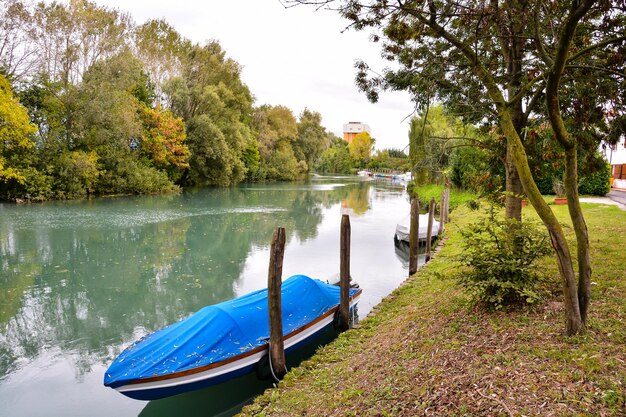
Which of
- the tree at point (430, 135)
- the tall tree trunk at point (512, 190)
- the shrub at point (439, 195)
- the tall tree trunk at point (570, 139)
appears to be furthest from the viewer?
the shrub at point (439, 195)

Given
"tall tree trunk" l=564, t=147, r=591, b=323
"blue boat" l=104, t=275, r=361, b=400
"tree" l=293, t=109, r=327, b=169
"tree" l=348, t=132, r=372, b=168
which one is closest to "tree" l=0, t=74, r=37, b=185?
"blue boat" l=104, t=275, r=361, b=400

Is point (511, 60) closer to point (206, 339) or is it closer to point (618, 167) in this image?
point (206, 339)

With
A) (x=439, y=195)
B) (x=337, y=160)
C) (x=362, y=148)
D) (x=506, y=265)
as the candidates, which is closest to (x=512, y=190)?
(x=506, y=265)

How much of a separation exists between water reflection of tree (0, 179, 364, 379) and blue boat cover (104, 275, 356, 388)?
8.63 ft

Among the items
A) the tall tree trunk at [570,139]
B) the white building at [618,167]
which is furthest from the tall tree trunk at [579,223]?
the white building at [618,167]

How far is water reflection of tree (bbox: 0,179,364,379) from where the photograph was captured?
1033 cm

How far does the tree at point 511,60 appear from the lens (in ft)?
16.3

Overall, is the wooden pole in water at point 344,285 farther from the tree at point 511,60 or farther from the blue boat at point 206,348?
the tree at point 511,60

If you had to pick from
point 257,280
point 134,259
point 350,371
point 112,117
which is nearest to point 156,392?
point 350,371

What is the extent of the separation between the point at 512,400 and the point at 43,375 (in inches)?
333

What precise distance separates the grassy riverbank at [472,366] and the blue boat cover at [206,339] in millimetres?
988

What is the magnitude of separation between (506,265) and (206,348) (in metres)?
5.01

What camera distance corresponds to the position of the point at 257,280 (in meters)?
15.1

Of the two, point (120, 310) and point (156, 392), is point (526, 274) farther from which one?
point (120, 310)
